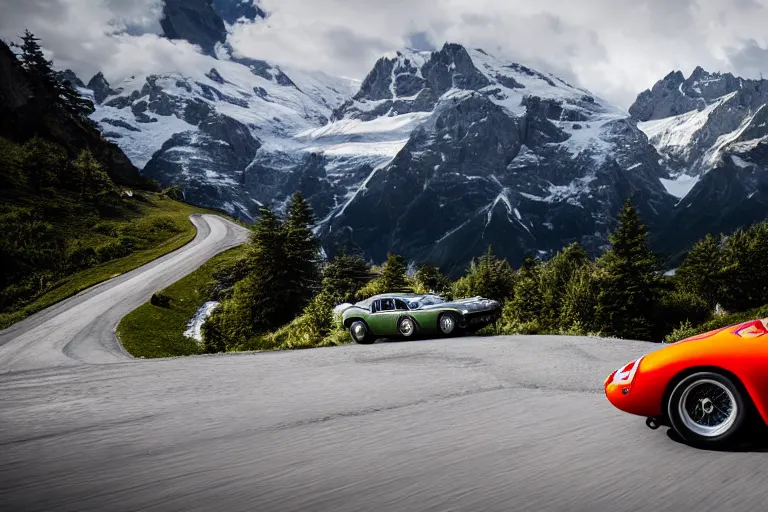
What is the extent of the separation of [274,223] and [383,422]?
1051 inches

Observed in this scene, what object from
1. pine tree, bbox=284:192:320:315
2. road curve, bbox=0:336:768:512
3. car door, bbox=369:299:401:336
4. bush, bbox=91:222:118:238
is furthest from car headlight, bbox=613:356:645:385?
bush, bbox=91:222:118:238

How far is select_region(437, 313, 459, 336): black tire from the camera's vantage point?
14462 millimetres

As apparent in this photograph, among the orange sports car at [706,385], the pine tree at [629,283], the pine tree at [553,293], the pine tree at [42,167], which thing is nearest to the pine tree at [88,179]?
the pine tree at [42,167]

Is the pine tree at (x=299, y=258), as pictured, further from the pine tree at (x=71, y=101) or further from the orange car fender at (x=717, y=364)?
the pine tree at (x=71, y=101)

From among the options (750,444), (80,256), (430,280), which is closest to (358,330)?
(750,444)

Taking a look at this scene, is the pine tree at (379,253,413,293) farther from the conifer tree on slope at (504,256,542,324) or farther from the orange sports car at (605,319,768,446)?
the orange sports car at (605,319,768,446)

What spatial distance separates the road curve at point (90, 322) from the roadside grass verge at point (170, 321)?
0.80 meters

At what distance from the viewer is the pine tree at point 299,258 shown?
29.7 meters

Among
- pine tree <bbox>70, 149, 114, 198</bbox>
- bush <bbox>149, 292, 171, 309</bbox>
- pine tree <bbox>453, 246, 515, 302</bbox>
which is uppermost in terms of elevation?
pine tree <bbox>70, 149, 114, 198</bbox>

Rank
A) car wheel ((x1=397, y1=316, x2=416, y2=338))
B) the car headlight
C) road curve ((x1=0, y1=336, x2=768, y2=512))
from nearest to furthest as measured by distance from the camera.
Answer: road curve ((x1=0, y1=336, x2=768, y2=512)), the car headlight, car wheel ((x1=397, y1=316, x2=416, y2=338))

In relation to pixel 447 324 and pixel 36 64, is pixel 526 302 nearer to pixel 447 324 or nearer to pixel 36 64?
pixel 447 324

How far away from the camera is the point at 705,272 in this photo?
32469 millimetres

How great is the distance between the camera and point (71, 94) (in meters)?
81.2

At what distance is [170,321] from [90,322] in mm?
4581
